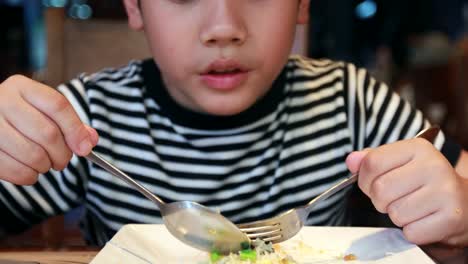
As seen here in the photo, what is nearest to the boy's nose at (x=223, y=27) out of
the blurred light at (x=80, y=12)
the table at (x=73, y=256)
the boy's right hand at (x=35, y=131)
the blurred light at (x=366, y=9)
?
the boy's right hand at (x=35, y=131)

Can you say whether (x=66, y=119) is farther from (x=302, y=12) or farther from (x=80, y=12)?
(x=80, y=12)

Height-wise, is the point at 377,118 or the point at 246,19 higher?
the point at 246,19

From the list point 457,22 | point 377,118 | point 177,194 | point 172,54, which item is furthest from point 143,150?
point 457,22

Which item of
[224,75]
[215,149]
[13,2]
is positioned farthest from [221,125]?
[13,2]

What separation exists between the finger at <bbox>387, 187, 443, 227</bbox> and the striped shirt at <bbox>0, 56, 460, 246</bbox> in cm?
31

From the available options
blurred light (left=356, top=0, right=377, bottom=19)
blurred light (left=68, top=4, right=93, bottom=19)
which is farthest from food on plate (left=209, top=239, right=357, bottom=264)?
blurred light (left=356, top=0, right=377, bottom=19)

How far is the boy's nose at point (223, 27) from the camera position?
0.75m

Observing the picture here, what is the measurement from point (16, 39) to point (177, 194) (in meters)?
3.70

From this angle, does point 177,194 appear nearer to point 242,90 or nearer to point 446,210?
point 242,90

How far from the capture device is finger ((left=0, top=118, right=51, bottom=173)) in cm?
66

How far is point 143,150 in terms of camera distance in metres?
0.97

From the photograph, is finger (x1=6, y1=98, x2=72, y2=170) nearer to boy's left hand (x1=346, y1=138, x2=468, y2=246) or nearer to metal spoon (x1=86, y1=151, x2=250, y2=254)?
metal spoon (x1=86, y1=151, x2=250, y2=254)

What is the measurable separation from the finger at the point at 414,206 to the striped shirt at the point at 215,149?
0.31m

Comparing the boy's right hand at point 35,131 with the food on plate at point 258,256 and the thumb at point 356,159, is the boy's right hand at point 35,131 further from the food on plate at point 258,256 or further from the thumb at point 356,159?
the thumb at point 356,159
